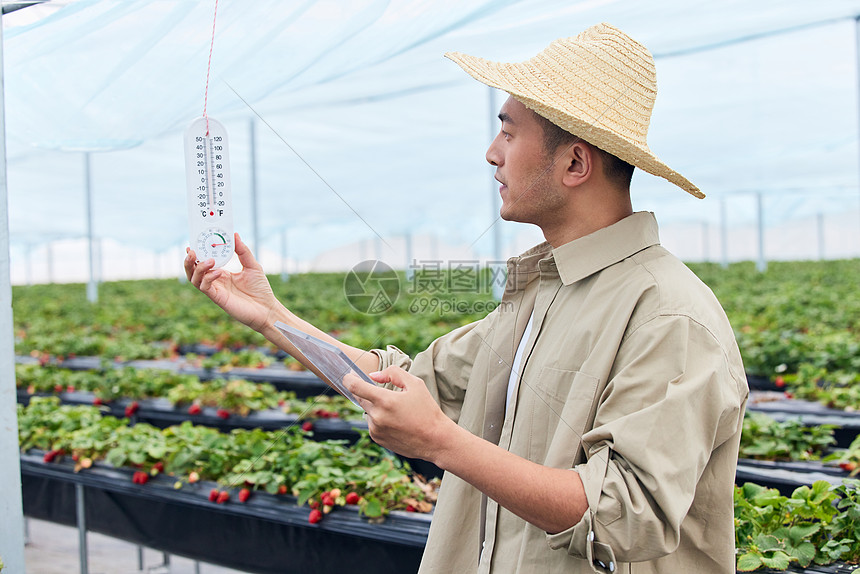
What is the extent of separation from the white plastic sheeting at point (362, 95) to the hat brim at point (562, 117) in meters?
0.26

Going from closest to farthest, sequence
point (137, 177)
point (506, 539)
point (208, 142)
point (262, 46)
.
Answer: point (506, 539), point (208, 142), point (262, 46), point (137, 177)

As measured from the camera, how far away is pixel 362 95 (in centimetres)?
562

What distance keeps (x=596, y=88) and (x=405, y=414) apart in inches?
25.7

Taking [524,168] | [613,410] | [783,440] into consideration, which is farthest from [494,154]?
[783,440]

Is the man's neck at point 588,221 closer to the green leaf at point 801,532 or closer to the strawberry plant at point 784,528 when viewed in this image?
the strawberry plant at point 784,528

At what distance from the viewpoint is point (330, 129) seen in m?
7.85

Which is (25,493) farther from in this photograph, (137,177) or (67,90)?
(137,177)

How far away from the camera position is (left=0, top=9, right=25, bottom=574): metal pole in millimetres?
1927

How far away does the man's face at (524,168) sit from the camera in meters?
1.31

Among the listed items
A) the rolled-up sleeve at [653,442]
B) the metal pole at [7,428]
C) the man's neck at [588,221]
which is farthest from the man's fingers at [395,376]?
the metal pole at [7,428]

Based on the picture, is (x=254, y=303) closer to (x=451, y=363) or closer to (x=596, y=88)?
(x=451, y=363)

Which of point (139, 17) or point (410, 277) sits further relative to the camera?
point (139, 17)

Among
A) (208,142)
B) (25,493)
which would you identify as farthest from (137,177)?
(208,142)

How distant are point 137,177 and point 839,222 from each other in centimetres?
3638
